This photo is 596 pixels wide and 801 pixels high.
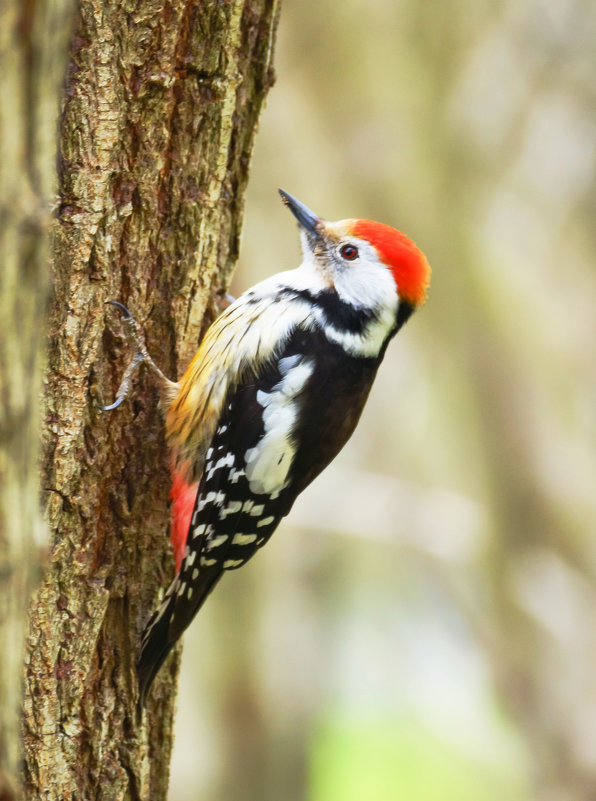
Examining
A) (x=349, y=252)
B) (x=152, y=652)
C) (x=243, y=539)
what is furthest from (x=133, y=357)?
(x=349, y=252)

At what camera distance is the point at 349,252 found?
3113 millimetres

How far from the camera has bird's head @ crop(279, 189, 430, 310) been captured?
3023mm

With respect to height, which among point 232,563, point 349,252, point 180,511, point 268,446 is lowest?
point 232,563

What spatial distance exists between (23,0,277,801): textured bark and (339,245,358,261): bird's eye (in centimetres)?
49

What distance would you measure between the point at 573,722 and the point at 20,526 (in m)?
4.63

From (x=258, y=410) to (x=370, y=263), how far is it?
68cm

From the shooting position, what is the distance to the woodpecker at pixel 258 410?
2.73 meters

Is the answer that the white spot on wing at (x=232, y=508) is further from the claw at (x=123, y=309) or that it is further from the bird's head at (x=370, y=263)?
the bird's head at (x=370, y=263)

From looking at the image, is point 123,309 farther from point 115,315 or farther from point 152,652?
point 152,652

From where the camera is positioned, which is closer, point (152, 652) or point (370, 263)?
point (152, 652)

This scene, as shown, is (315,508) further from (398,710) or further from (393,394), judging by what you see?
(398,710)

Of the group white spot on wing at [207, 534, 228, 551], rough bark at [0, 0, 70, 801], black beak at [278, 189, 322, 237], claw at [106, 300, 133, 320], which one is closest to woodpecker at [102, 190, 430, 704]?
white spot on wing at [207, 534, 228, 551]

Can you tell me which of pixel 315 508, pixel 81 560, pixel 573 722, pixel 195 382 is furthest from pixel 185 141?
pixel 573 722

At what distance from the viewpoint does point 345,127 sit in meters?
5.34
